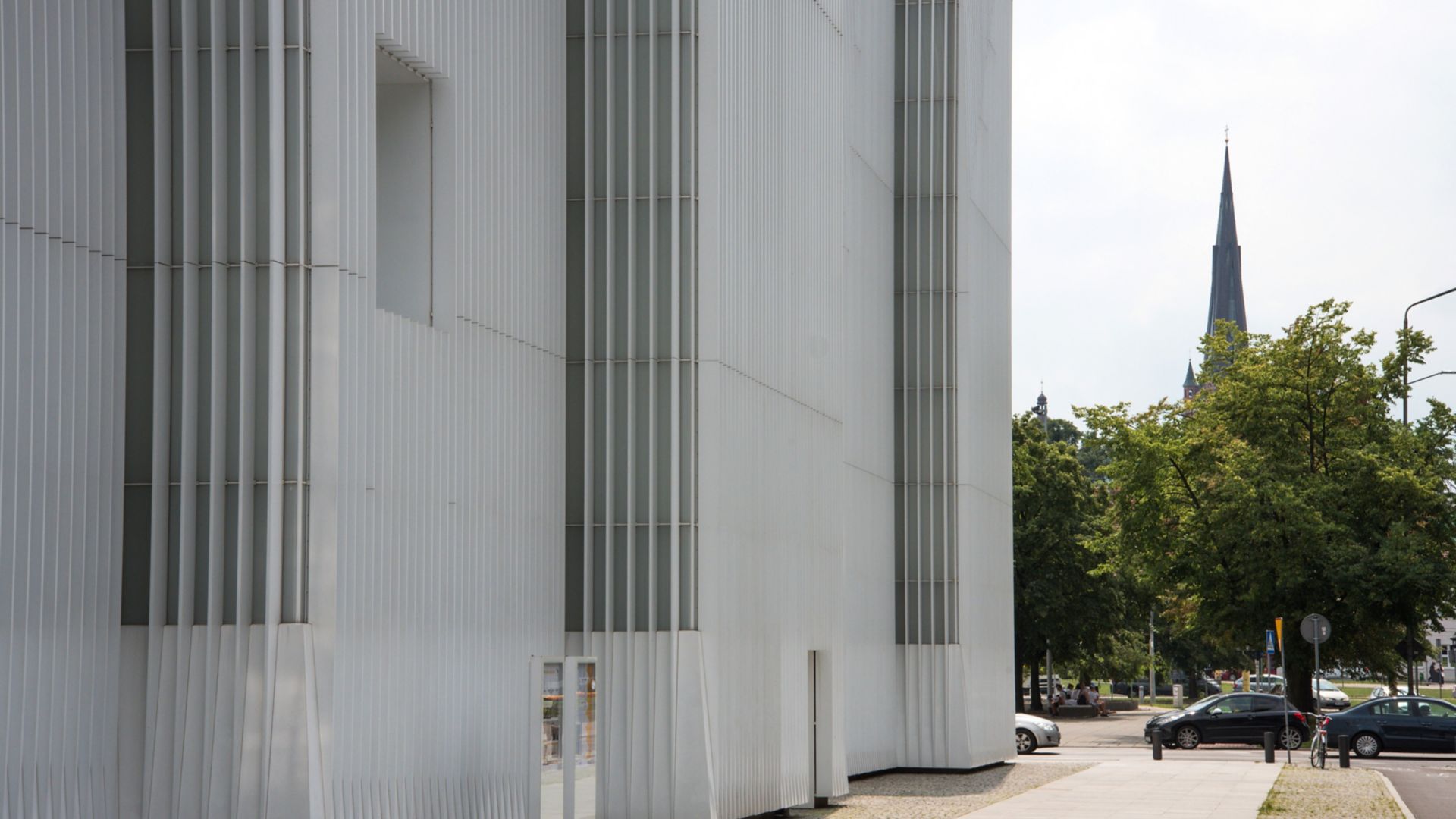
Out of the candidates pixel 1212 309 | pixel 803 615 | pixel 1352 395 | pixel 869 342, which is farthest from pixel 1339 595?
pixel 1212 309

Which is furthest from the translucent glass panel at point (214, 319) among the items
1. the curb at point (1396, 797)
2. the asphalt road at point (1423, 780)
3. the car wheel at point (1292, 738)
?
the car wheel at point (1292, 738)

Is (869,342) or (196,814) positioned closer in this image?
(196,814)

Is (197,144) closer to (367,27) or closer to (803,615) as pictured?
(367,27)

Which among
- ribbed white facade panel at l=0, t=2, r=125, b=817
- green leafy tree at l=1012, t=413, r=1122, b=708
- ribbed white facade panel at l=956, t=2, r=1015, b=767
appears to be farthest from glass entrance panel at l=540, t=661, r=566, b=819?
green leafy tree at l=1012, t=413, r=1122, b=708

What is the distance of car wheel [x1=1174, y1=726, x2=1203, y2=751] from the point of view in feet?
127

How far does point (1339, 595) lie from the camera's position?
43.7m

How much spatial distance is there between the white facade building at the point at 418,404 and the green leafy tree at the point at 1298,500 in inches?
1035

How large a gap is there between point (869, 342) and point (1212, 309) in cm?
12726

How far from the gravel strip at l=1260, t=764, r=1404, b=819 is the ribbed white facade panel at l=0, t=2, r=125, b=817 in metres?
14.0

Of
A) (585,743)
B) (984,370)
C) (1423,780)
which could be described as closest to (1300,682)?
(1423,780)

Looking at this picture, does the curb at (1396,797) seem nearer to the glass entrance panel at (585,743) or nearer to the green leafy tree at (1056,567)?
the glass entrance panel at (585,743)

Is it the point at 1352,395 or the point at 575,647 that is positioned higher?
the point at 1352,395

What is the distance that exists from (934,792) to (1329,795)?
5492 millimetres

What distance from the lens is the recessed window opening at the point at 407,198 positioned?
1361 centimetres
